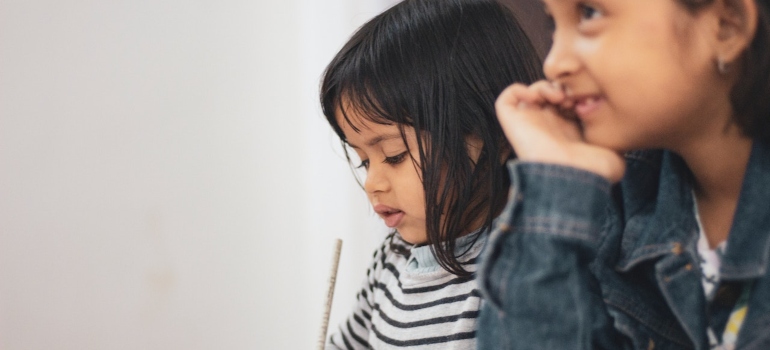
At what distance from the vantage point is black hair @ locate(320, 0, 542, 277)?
833mm

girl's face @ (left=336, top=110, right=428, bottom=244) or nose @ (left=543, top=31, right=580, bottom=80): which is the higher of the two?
nose @ (left=543, top=31, right=580, bottom=80)

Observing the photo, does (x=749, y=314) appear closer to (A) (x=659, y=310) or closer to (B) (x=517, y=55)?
(A) (x=659, y=310)

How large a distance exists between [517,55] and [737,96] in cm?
36

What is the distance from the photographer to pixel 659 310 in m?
0.62

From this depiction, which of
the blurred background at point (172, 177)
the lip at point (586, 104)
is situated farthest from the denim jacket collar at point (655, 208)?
the blurred background at point (172, 177)

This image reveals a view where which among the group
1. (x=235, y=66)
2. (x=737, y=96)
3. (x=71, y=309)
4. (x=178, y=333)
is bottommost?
(x=178, y=333)

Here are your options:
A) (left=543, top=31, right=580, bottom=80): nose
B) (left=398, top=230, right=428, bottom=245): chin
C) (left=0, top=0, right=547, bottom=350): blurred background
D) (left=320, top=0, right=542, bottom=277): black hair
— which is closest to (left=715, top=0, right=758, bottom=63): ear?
(left=543, top=31, right=580, bottom=80): nose

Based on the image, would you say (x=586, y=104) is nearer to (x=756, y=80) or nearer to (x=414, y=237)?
(x=756, y=80)

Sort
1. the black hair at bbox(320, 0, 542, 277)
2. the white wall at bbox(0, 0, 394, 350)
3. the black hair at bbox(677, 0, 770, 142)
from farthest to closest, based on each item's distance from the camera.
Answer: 1. the white wall at bbox(0, 0, 394, 350)
2. the black hair at bbox(320, 0, 542, 277)
3. the black hair at bbox(677, 0, 770, 142)

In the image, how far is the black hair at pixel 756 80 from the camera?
51 cm

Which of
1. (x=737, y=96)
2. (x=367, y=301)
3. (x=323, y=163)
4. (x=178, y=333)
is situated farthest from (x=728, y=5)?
(x=178, y=333)

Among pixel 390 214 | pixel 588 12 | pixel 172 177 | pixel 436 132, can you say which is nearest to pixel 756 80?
pixel 588 12

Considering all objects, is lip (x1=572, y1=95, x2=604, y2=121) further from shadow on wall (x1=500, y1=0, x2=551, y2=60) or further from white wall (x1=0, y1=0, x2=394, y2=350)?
white wall (x1=0, y1=0, x2=394, y2=350)

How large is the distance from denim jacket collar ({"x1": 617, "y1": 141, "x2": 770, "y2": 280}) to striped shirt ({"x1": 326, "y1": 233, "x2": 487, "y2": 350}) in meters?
0.24
